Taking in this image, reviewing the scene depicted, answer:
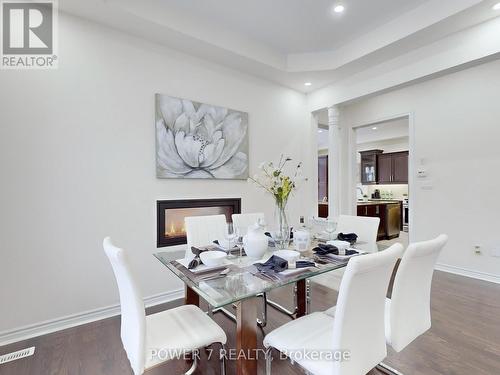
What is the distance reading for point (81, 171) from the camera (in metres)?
2.42

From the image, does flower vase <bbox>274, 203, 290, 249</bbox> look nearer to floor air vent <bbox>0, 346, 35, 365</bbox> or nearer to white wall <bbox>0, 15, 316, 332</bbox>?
white wall <bbox>0, 15, 316, 332</bbox>

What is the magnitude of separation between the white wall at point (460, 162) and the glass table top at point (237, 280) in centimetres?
295

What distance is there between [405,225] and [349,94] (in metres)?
5.25

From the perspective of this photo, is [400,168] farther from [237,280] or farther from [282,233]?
[237,280]

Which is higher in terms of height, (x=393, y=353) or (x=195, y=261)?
(x=195, y=261)

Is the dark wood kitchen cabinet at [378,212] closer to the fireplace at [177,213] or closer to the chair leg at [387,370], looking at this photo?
the fireplace at [177,213]

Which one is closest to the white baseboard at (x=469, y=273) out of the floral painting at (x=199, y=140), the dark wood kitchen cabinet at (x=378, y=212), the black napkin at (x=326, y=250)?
the dark wood kitchen cabinet at (x=378, y=212)

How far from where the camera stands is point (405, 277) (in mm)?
1274

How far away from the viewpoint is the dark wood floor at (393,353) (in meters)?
1.74

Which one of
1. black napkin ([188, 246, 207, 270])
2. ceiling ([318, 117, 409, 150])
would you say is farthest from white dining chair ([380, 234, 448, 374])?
ceiling ([318, 117, 409, 150])

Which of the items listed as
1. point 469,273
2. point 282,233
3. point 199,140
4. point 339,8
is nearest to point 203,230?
point 282,233

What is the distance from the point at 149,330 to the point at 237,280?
552 mm

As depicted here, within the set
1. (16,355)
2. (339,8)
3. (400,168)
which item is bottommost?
(16,355)

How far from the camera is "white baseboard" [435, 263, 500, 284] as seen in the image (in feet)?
10.6
